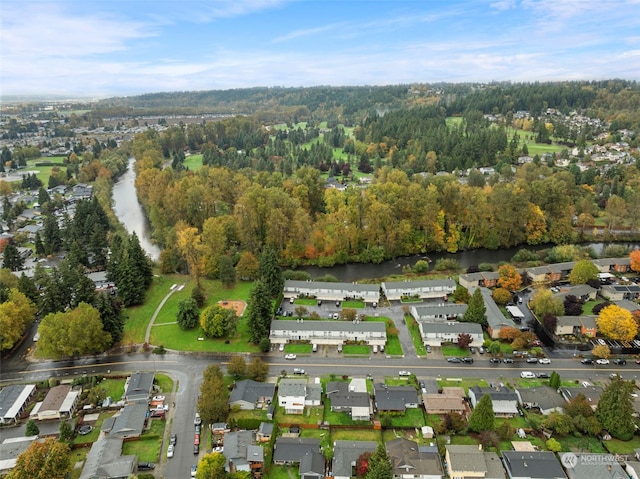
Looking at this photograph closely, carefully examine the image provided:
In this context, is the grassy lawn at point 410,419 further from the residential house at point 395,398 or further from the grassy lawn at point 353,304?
the grassy lawn at point 353,304

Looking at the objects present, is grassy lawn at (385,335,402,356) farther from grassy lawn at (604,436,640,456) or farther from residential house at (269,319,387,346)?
grassy lawn at (604,436,640,456)

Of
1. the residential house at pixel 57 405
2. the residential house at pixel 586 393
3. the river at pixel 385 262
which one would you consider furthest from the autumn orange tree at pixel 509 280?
the residential house at pixel 57 405

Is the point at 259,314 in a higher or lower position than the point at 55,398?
higher

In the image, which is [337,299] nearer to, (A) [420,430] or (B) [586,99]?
(A) [420,430]

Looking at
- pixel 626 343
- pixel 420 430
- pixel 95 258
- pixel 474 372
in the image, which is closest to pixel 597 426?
pixel 474 372

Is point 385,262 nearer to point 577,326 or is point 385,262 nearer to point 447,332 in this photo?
point 447,332

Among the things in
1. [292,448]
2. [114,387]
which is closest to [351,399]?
[292,448]
